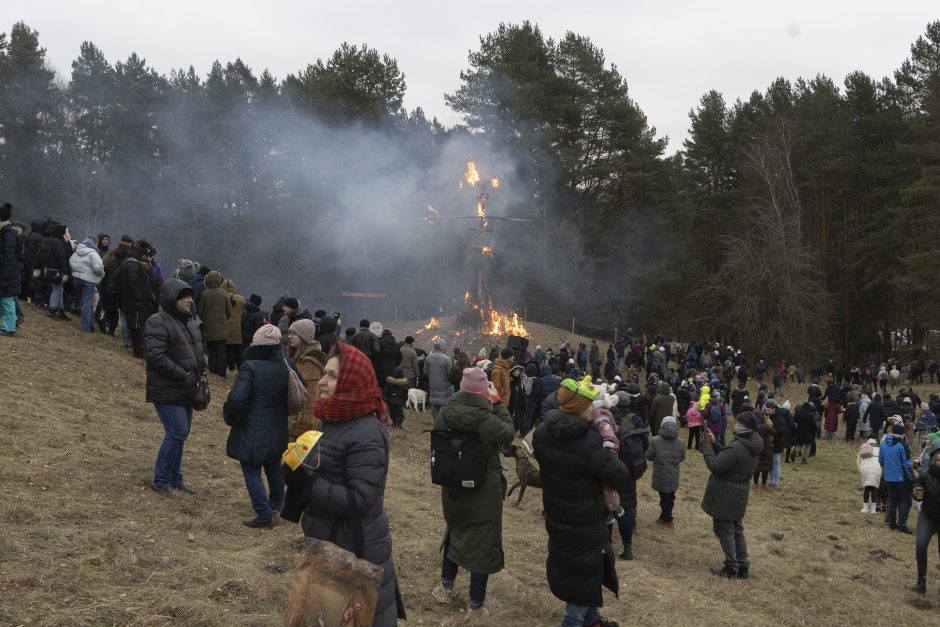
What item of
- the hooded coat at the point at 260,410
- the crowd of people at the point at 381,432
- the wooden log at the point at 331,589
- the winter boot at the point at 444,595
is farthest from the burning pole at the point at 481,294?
the wooden log at the point at 331,589

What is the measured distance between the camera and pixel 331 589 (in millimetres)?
3346

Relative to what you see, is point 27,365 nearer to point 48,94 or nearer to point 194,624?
point 194,624

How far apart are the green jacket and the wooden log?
1885mm

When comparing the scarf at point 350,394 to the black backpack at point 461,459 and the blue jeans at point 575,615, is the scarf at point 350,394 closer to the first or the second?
the black backpack at point 461,459

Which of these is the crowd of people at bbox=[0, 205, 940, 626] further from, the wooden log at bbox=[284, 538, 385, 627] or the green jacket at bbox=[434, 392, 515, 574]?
the wooden log at bbox=[284, 538, 385, 627]

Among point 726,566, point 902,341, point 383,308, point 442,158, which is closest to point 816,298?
point 902,341

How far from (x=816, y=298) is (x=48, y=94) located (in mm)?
43434

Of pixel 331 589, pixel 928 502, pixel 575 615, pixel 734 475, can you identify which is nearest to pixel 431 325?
pixel 734 475

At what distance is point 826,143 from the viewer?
44.3 m

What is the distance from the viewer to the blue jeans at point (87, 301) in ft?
42.1

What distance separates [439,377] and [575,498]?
966cm

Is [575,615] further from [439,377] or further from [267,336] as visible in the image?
[439,377]

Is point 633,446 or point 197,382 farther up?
point 197,382

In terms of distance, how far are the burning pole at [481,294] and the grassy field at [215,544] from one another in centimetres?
1902
